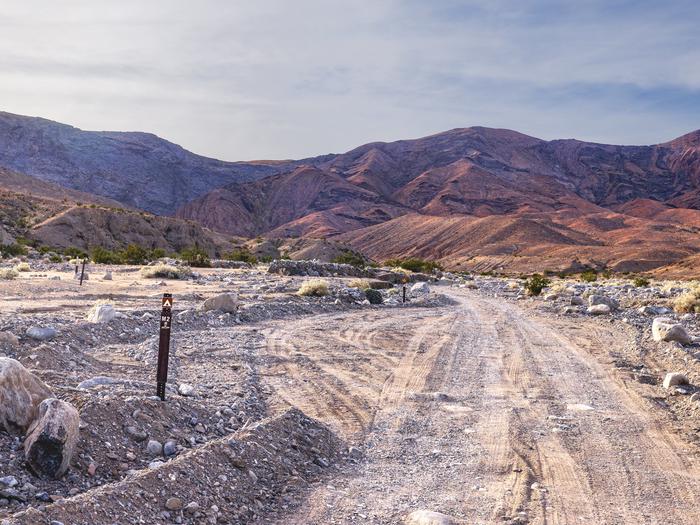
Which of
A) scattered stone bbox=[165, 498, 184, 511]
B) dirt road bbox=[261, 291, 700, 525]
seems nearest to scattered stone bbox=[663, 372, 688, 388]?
dirt road bbox=[261, 291, 700, 525]

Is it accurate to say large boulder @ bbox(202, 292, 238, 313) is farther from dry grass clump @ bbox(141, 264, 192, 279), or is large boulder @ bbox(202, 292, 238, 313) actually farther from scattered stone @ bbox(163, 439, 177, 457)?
dry grass clump @ bbox(141, 264, 192, 279)

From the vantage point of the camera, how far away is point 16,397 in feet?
21.5

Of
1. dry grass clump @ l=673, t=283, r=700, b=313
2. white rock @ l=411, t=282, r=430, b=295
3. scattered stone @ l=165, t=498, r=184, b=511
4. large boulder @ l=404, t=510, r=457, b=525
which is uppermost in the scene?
dry grass clump @ l=673, t=283, r=700, b=313

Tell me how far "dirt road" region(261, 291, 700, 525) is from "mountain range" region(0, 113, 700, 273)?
68023mm

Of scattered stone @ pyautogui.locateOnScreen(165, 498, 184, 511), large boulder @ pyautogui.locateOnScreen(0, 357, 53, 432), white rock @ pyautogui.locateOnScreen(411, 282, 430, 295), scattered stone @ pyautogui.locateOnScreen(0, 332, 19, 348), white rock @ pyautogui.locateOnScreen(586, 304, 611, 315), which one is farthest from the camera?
white rock @ pyautogui.locateOnScreen(411, 282, 430, 295)

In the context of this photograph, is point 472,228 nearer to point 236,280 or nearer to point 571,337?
point 236,280

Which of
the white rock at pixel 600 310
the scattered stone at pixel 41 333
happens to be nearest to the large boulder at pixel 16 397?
the scattered stone at pixel 41 333

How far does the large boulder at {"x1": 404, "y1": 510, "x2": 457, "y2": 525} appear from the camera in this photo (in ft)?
20.2

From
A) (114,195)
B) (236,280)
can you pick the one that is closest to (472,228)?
(236,280)

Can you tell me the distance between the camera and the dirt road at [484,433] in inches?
267

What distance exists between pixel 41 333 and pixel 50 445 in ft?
24.4

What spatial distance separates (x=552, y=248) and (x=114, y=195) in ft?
324

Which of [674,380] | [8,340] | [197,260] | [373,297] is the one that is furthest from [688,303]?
[197,260]

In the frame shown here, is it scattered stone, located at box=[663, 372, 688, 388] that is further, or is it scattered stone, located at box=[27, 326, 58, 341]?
scattered stone, located at box=[27, 326, 58, 341]
